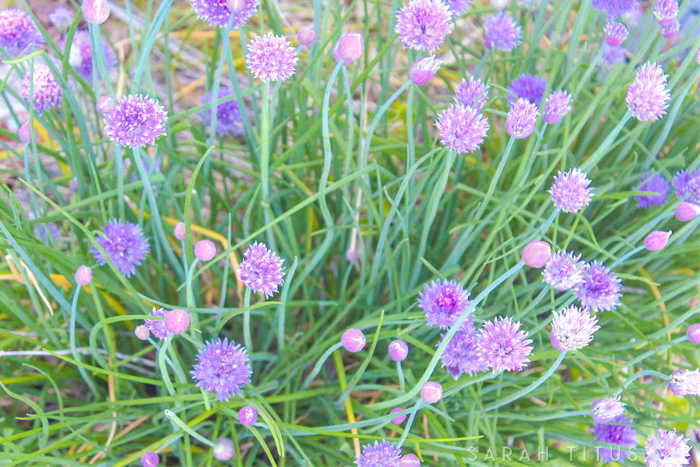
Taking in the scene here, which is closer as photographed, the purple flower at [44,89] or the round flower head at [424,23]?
the round flower head at [424,23]

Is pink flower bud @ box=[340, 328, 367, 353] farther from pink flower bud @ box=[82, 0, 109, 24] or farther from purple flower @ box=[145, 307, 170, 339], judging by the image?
pink flower bud @ box=[82, 0, 109, 24]

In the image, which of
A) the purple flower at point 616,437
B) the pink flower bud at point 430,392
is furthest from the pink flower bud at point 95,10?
the purple flower at point 616,437

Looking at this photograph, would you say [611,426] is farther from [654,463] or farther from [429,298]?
[429,298]

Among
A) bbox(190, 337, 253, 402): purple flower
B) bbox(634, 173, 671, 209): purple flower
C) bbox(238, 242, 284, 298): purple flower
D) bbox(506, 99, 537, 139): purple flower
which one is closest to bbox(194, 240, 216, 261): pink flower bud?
bbox(238, 242, 284, 298): purple flower

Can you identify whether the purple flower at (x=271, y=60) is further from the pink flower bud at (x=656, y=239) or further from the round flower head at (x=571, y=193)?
the pink flower bud at (x=656, y=239)

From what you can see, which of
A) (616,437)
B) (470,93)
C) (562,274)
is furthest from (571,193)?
(616,437)

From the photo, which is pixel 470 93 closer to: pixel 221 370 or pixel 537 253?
pixel 537 253
